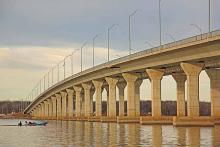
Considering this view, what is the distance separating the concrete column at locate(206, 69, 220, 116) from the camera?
98812 mm

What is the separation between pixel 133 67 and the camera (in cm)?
10125

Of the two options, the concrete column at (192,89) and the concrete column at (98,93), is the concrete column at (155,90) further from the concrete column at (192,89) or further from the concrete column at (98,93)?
the concrete column at (98,93)

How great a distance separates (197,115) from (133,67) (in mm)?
24212

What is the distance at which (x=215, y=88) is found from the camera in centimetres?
9912

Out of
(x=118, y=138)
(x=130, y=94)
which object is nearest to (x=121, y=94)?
(x=130, y=94)

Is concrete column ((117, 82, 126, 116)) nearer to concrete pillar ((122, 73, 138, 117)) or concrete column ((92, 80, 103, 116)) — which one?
concrete column ((92, 80, 103, 116))

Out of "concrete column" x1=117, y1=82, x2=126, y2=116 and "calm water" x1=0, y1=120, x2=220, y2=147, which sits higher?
"concrete column" x1=117, y1=82, x2=126, y2=116

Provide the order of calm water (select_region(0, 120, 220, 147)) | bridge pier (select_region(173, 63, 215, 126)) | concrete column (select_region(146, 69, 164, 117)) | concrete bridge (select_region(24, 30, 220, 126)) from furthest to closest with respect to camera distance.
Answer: concrete column (select_region(146, 69, 164, 117)) < bridge pier (select_region(173, 63, 215, 126)) < concrete bridge (select_region(24, 30, 220, 126)) < calm water (select_region(0, 120, 220, 147))

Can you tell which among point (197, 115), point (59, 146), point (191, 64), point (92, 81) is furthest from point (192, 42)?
point (92, 81)

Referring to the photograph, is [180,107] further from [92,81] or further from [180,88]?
[92,81]

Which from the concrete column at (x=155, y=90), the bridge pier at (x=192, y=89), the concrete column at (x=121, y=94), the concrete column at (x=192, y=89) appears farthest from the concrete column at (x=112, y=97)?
the concrete column at (x=192, y=89)

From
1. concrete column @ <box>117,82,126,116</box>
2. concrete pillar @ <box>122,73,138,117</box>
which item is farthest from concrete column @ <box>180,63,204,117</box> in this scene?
concrete column @ <box>117,82,126,116</box>

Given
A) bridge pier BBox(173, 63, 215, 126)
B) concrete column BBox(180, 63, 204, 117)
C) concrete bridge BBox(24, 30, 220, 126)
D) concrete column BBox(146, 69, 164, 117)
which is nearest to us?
concrete bridge BBox(24, 30, 220, 126)

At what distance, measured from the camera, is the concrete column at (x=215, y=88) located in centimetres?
9881
